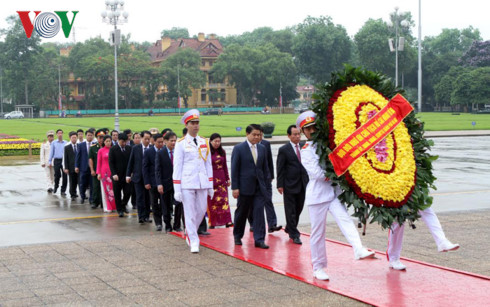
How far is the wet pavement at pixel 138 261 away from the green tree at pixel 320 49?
309ft

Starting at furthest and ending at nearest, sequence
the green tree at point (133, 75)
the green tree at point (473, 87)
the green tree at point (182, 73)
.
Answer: the green tree at point (182, 73) → the green tree at point (133, 75) → the green tree at point (473, 87)

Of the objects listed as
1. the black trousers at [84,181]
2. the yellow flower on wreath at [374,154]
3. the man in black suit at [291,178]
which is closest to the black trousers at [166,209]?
the man in black suit at [291,178]

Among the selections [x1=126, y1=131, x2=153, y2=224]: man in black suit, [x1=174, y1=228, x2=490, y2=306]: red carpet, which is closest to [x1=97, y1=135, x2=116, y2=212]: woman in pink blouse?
[x1=126, y1=131, x2=153, y2=224]: man in black suit

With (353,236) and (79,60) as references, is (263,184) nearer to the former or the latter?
(353,236)

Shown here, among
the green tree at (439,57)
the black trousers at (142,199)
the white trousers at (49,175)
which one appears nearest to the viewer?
the black trousers at (142,199)

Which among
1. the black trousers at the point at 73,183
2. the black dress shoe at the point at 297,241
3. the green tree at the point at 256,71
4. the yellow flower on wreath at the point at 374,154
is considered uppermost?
the green tree at the point at 256,71

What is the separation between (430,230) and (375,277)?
2.53 ft

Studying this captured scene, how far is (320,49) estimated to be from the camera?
349 ft

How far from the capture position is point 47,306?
238 inches

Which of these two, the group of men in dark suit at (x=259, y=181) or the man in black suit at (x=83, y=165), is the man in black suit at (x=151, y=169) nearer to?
the group of men in dark suit at (x=259, y=181)

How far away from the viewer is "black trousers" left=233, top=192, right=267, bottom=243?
8.71 m

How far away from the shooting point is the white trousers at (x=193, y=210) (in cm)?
858

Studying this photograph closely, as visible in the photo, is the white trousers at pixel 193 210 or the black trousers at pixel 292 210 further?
the black trousers at pixel 292 210

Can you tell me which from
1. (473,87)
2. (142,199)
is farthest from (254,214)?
(473,87)
